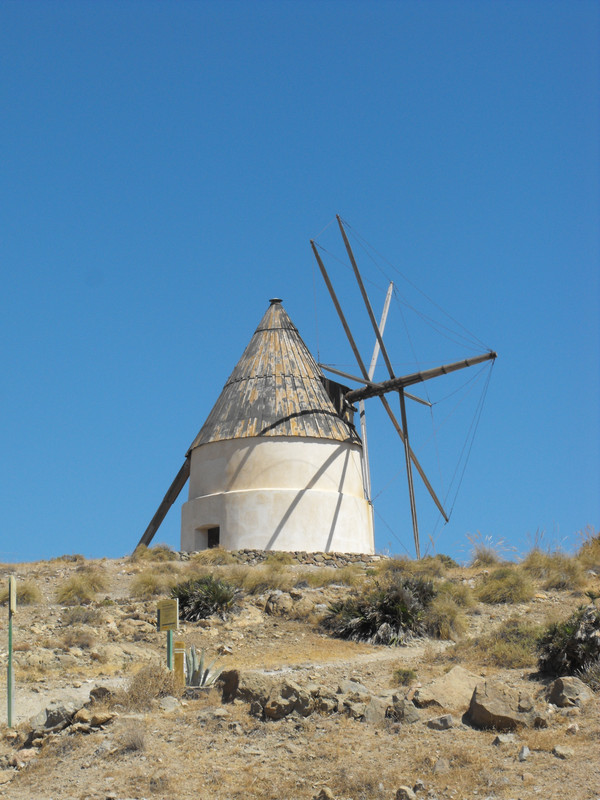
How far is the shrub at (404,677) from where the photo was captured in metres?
11.2

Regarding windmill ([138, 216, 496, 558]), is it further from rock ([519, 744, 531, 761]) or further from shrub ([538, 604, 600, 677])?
rock ([519, 744, 531, 761])

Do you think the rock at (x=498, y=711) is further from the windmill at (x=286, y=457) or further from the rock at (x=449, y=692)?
the windmill at (x=286, y=457)

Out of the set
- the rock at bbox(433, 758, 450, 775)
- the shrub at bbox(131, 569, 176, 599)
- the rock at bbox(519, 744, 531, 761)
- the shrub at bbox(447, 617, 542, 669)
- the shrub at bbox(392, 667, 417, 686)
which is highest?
the shrub at bbox(131, 569, 176, 599)

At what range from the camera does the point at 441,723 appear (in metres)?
9.13

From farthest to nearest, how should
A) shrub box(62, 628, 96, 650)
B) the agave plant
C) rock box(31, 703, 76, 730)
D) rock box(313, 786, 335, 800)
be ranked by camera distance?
shrub box(62, 628, 96, 650) < the agave plant < rock box(31, 703, 76, 730) < rock box(313, 786, 335, 800)

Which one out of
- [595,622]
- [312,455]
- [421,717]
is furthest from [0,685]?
[312,455]

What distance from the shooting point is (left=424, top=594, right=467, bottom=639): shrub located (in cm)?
1484

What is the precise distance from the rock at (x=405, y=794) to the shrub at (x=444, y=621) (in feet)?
23.8

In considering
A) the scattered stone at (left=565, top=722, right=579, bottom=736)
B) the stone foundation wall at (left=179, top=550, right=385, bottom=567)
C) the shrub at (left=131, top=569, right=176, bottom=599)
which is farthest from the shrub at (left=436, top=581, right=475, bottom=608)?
the scattered stone at (left=565, top=722, right=579, bottom=736)

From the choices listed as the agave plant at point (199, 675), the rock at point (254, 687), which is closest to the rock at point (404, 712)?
the rock at point (254, 687)

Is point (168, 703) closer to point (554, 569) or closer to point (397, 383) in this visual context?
point (554, 569)

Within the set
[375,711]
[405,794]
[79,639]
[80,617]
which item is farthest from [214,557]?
[405,794]

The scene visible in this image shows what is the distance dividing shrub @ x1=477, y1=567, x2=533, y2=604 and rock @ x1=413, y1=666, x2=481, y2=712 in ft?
21.4

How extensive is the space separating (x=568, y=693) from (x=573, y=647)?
1225 millimetres
